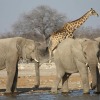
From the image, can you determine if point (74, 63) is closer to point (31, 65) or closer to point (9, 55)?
point (9, 55)

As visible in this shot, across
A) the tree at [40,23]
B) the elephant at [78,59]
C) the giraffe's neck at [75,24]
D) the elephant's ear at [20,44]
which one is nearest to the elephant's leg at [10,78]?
the elephant's ear at [20,44]

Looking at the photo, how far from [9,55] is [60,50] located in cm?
168

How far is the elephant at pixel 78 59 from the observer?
15906 millimetres

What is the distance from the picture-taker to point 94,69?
15.8 m

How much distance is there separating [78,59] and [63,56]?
105 cm

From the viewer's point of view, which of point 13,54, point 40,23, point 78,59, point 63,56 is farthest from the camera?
point 40,23

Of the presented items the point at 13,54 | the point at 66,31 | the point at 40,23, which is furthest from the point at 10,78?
the point at 40,23

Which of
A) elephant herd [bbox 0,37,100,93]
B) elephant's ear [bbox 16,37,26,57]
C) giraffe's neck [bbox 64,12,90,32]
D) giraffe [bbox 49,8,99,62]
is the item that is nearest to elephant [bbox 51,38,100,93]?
elephant herd [bbox 0,37,100,93]

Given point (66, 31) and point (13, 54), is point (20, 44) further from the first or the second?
point (66, 31)

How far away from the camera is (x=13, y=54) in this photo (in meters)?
17.7

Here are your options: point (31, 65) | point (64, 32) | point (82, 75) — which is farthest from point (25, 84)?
point (31, 65)

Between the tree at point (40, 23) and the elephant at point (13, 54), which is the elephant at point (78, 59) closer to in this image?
the elephant at point (13, 54)

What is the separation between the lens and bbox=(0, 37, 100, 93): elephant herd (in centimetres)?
1627

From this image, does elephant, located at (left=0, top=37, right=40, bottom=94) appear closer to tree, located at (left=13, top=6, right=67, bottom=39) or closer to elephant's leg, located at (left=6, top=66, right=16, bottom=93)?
elephant's leg, located at (left=6, top=66, right=16, bottom=93)
